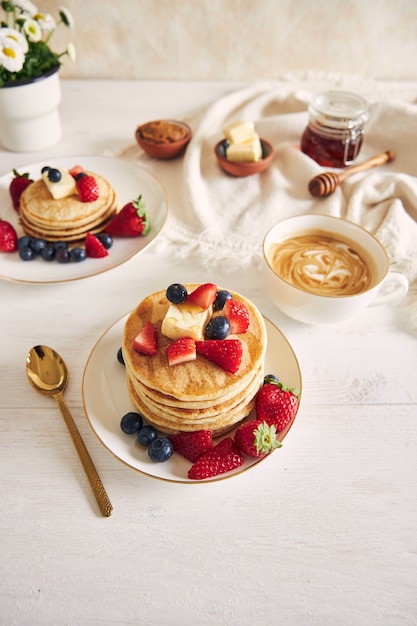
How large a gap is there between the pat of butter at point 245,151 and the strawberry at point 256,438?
1.02 metres

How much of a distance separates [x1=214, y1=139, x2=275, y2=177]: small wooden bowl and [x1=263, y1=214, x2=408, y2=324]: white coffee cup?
0.41 m

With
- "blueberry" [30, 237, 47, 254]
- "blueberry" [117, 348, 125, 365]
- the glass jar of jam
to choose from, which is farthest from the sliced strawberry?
the glass jar of jam

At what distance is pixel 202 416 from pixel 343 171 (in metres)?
1.09

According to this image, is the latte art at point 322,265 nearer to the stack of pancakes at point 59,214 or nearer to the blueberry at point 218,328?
the blueberry at point 218,328

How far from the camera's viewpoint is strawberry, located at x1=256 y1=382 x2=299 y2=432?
1067 mm

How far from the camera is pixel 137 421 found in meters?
1.08

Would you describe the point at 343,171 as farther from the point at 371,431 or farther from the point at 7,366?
the point at 7,366

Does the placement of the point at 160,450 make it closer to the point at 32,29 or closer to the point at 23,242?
the point at 23,242

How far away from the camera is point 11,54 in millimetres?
1621

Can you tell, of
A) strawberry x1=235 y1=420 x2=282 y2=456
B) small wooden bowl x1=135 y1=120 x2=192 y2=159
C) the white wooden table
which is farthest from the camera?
small wooden bowl x1=135 y1=120 x2=192 y2=159

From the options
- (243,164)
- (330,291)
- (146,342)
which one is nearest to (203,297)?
(146,342)

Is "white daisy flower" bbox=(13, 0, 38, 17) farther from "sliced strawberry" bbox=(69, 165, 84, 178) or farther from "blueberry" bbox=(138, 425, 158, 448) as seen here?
"blueberry" bbox=(138, 425, 158, 448)

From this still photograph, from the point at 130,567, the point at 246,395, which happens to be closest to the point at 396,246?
the point at 246,395

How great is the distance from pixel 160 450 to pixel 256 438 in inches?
7.5
